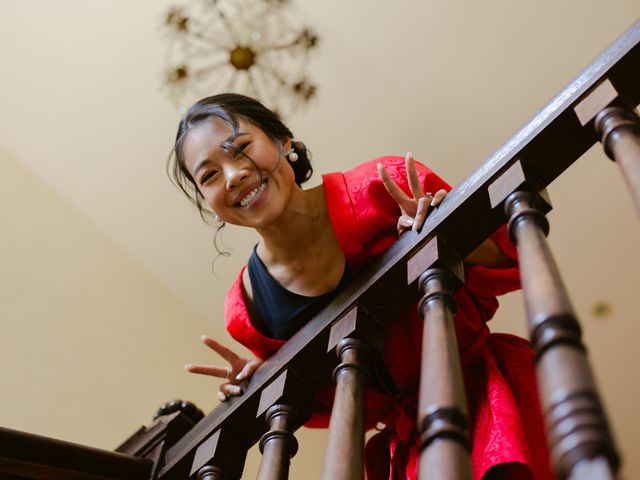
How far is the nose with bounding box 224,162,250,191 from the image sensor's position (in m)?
1.46

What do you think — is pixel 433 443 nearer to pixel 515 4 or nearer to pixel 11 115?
pixel 515 4

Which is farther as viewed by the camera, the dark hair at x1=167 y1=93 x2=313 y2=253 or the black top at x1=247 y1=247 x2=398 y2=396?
the dark hair at x1=167 y1=93 x2=313 y2=253

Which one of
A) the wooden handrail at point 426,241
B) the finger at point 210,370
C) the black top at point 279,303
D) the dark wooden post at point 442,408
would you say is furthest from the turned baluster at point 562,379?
the finger at point 210,370

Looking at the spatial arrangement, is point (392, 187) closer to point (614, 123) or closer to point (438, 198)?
point (438, 198)

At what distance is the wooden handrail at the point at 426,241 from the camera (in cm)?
105

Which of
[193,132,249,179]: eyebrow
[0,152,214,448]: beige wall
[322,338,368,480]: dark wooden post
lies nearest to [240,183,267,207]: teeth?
[193,132,249,179]: eyebrow

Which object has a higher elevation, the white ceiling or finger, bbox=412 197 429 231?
the white ceiling

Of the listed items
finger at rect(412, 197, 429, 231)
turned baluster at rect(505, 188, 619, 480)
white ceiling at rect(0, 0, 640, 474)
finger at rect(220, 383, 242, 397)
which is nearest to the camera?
turned baluster at rect(505, 188, 619, 480)

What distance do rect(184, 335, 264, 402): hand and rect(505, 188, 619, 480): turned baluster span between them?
70 cm

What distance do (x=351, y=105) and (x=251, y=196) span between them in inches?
80.8

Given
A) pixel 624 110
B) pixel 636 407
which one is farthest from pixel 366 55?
pixel 624 110

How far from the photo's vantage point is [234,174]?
1464 millimetres

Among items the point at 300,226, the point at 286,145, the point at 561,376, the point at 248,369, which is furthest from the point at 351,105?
the point at 561,376

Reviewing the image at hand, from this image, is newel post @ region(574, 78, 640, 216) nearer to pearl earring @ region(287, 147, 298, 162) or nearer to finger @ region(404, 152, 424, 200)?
finger @ region(404, 152, 424, 200)
